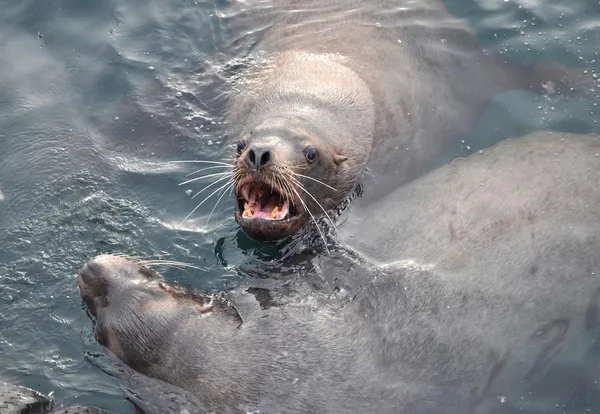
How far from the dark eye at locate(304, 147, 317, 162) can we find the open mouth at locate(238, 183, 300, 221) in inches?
18.9

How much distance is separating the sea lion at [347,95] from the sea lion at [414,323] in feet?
3.42

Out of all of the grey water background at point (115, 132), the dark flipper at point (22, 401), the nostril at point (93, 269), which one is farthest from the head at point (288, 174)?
the dark flipper at point (22, 401)

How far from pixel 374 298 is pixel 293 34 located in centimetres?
440

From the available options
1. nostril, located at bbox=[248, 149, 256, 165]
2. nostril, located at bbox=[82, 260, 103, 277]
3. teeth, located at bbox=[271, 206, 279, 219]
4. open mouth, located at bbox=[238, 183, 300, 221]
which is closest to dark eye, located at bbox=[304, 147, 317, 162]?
open mouth, located at bbox=[238, 183, 300, 221]

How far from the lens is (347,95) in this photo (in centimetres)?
1092

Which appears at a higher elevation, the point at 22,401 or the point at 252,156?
the point at 252,156

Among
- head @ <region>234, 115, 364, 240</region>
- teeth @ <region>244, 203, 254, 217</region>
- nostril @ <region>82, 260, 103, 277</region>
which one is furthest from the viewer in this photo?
teeth @ <region>244, 203, 254, 217</region>

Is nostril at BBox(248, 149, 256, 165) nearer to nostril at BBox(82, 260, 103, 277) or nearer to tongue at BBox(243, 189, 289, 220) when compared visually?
tongue at BBox(243, 189, 289, 220)

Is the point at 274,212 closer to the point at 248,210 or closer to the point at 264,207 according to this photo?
the point at 264,207

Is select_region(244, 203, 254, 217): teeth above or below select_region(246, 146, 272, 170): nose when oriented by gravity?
below

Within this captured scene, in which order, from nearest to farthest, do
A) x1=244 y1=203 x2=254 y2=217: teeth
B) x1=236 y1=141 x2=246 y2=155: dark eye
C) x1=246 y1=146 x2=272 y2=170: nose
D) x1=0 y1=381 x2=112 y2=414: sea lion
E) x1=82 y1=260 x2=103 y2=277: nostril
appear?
1. x1=0 y1=381 x2=112 y2=414: sea lion
2. x1=82 y1=260 x2=103 y2=277: nostril
3. x1=246 y1=146 x2=272 y2=170: nose
4. x1=244 y1=203 x2=254 y2=217: teeth
5. x1=236 y1=141 x2=246 y2=155: dark eye

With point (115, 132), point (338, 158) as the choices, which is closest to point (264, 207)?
point (338, 158)

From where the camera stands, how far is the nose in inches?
368

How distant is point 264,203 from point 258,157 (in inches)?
29.3
